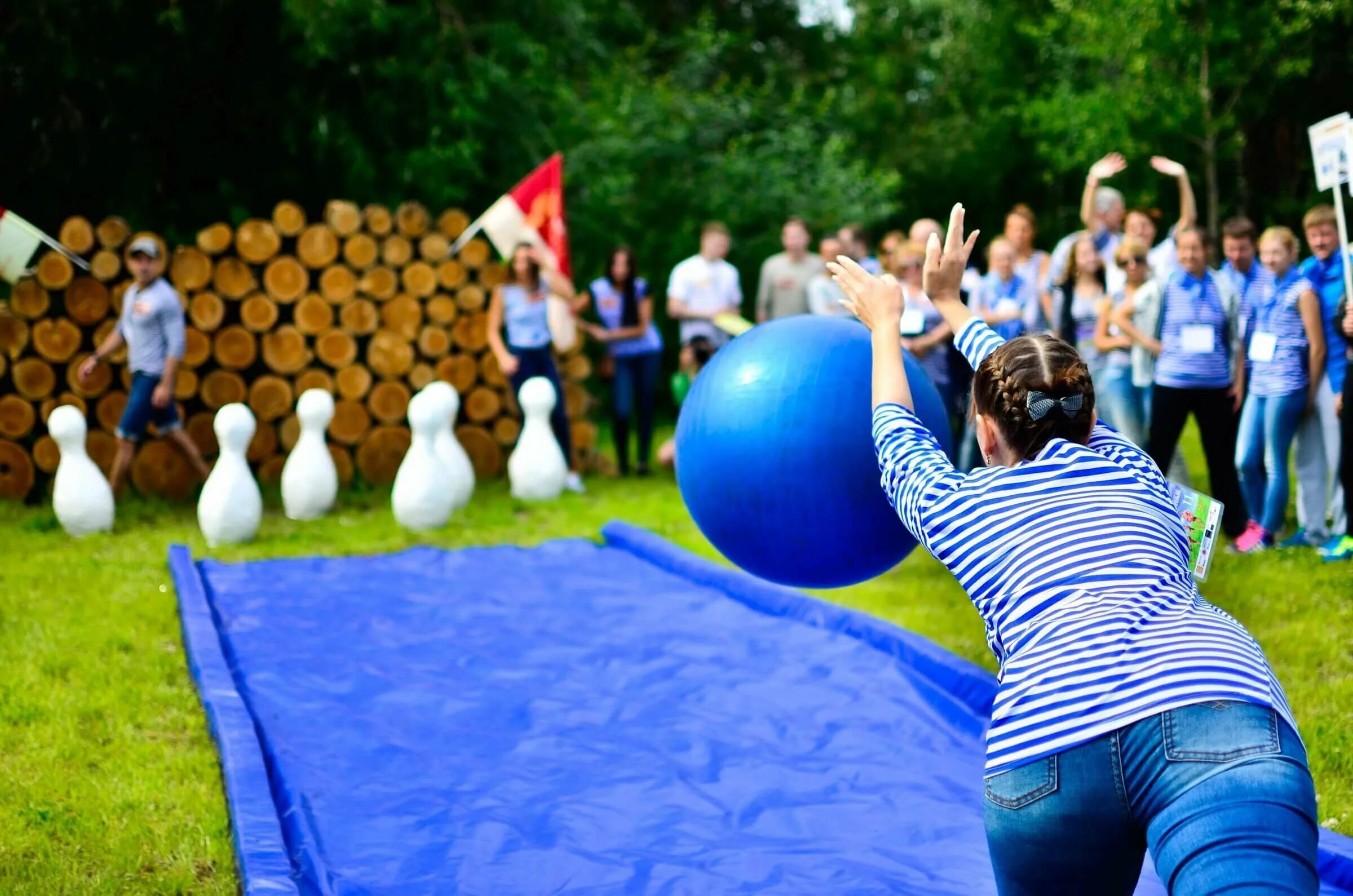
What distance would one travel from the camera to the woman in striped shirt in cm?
743

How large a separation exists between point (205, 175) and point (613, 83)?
7314mm

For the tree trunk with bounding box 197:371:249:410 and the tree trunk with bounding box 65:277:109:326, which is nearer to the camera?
the tree trunk with bounding box 65:277:109:326

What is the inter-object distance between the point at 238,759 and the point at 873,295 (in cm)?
271

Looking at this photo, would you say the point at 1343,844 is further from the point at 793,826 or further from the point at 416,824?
the point at 416,824

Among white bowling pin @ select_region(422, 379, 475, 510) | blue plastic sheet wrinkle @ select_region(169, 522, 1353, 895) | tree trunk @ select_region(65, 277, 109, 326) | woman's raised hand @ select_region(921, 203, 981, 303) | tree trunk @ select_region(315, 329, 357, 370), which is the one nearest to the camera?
woman's raised hand @ select_region(921, 203, 981, 303)

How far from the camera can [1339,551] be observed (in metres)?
6.99

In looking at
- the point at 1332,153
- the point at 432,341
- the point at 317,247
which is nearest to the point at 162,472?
the point at 317,247

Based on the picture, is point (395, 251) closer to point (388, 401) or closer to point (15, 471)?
point (388, 401)

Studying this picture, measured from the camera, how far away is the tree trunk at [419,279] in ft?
34.3

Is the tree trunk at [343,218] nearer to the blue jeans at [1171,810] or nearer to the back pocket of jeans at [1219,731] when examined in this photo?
the blue jeans at [1171,810]

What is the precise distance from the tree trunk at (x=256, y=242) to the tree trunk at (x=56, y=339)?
4.34ft

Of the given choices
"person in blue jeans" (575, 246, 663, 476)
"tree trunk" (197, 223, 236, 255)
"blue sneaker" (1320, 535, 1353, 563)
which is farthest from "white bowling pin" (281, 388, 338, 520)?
"blue sneaker" (1320, 535, 1353, 563)

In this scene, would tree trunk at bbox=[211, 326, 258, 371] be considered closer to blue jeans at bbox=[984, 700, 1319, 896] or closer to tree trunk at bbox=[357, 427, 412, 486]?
tree trunk at bbox=[357, 427, 412, 486]

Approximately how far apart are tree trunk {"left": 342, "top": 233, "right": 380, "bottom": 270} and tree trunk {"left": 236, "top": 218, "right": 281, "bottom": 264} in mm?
553
